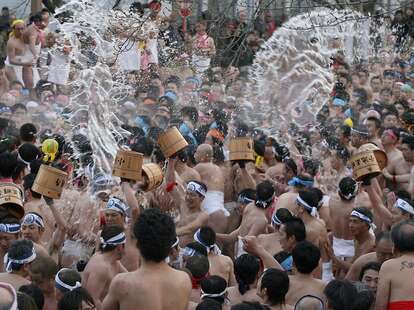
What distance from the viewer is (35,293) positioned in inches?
239

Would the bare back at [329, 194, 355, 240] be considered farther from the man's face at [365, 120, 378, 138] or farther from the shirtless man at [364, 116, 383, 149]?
the man's face at [365, 120, 378, 138]

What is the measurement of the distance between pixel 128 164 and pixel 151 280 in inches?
101

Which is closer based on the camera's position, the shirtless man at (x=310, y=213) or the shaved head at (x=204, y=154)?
the shirtless man at (x=310, y=213)

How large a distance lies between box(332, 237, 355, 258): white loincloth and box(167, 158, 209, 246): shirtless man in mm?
1289

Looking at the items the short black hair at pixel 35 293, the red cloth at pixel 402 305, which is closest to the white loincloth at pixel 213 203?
the red cloth at pixel 402 305

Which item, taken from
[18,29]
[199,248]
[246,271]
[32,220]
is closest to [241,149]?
[199,248]

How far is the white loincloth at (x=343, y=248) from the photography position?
30.0ft

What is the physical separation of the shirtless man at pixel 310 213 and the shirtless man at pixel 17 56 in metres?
7.87

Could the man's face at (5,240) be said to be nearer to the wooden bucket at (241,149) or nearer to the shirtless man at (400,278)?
the shirtless man at (400,278)

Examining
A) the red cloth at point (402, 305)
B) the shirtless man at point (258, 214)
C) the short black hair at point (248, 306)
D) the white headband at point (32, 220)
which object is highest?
the short black hair at point (248, 306)

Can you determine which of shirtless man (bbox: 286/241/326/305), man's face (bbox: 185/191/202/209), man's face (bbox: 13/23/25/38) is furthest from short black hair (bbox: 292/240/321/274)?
man's face (bbox: 13/23/25/38)

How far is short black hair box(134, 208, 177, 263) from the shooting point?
5641 millimetres

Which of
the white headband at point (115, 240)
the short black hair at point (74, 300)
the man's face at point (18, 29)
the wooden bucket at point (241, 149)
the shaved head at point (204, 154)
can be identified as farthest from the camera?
the man's face at point (18, 29)

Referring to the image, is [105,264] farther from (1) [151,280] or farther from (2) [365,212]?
(2) [365,212]
